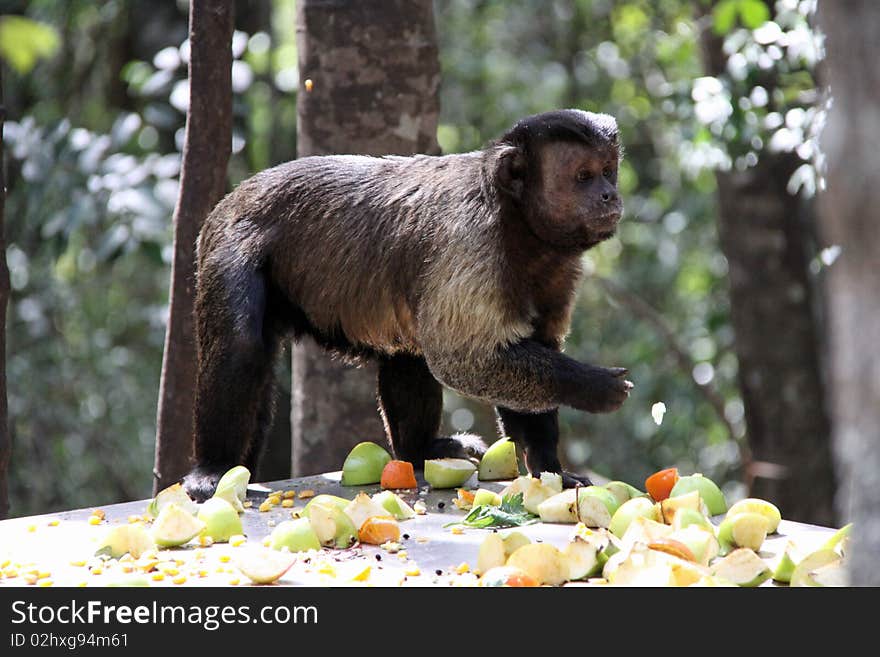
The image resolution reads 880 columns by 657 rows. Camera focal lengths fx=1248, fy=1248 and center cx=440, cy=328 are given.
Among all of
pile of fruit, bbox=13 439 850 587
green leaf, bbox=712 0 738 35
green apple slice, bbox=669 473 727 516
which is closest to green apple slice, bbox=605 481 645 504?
pile of fruit, bbox=13 439 850 587

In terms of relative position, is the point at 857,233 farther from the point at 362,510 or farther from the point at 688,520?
the point at 362,510

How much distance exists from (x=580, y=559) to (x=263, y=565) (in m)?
0.93

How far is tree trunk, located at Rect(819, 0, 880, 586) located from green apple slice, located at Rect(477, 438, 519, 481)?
328 cm

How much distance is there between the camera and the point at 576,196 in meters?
4.92

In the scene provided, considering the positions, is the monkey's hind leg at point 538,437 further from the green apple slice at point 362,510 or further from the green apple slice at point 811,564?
the green apple slice at point 811,564

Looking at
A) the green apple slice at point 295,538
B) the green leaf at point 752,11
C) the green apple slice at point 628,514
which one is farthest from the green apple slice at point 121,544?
the green leaf at point 752,11

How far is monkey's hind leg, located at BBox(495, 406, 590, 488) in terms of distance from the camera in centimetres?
520

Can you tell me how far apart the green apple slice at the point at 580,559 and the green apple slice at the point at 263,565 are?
81 centimetres

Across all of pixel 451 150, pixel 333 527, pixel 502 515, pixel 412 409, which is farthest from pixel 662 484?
pixel 451 150

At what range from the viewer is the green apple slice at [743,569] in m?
3.58

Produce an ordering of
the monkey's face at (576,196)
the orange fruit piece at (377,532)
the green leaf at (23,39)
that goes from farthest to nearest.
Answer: the monkey's face at (576,196), the orange fruit piece at (377,532), the green leaf at (23,39)

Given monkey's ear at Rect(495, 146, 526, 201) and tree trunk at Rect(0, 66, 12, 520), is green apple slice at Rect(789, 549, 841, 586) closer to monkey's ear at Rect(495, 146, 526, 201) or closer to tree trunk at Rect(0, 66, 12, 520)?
monkey's ear at Rect(495, 146, 526, 201)

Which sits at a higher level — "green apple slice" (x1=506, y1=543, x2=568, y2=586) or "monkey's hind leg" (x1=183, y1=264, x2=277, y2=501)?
"monkey's hind leg" (x1=183, y1=264, x2=277, y2=501)

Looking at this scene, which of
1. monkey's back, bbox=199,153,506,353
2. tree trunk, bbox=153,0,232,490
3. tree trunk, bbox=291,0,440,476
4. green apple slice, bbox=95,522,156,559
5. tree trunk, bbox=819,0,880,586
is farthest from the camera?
tree trunk, bbox=291,0,440,476
